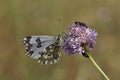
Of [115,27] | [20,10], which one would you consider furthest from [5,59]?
[115,27]

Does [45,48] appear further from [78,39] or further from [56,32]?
[56,32]

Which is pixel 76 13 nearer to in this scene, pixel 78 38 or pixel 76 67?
pixel 76 67

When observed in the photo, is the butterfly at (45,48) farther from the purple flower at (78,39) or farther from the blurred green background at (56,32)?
the blurred green background at (56,32)

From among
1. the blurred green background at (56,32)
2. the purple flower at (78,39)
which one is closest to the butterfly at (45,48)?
the purple flower at (78,39)

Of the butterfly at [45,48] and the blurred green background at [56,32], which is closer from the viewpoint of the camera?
the butterfly at [45,48]

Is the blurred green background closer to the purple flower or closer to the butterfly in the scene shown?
the purple flower

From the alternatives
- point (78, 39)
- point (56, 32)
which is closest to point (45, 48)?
point (78, 39)

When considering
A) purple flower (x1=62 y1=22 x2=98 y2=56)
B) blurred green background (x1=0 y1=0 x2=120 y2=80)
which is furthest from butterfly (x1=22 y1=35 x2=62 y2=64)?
blurred green background (x1=0 y1=0 x2=120 y2=80)

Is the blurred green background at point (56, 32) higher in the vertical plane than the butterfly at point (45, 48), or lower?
lower
